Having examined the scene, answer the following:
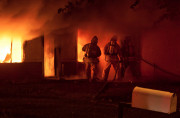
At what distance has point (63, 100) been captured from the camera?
739 centimetres

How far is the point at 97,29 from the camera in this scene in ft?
42.0

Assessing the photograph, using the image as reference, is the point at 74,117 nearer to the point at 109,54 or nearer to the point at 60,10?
the point at 109,54

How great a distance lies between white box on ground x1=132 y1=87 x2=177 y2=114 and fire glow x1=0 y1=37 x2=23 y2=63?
8173 millimetres

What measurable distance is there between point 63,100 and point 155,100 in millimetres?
4115

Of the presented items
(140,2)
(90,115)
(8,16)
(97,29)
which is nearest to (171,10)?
(140,2)

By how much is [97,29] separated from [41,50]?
2965 mm

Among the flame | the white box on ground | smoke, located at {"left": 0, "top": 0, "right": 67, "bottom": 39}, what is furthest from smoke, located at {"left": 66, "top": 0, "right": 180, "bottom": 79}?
the white box on ground

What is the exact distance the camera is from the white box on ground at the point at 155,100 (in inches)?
140

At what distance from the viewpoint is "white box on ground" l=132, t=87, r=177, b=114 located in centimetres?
355

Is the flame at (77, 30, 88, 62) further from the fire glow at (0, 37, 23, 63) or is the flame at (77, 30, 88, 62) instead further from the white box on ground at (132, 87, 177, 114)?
the white box on ground at (132, 87, 177, 114)

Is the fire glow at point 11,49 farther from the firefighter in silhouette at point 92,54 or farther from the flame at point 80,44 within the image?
the firefighter in silhouette at point 92,54

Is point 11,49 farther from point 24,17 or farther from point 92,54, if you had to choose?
point 92,54

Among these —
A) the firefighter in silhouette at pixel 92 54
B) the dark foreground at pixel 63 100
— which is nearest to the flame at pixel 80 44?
the firefighter in silhouette at pixel 92 54

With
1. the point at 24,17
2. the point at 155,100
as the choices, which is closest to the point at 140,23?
the point at 24,17
